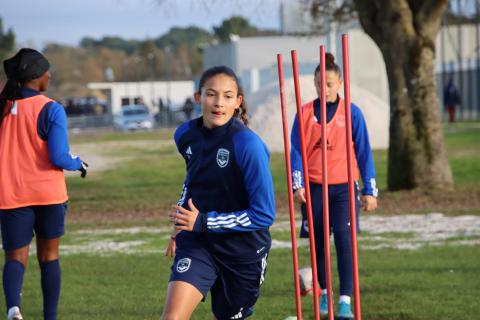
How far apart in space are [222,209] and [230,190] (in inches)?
4.6

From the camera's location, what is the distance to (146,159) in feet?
111

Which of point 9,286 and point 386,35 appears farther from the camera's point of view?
point 386,35

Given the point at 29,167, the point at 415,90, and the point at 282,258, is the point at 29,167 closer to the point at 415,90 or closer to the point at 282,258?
the point at 282,258

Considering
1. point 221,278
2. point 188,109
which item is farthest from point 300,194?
point 188,109

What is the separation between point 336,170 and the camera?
845 centimetres

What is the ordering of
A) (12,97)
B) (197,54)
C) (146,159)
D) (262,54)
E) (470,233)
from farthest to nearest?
(197,54)
(262,54)
(146,159)
(470,233)
(12,97)

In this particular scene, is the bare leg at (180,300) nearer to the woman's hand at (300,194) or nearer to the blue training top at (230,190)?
the blue training top at (230,190)

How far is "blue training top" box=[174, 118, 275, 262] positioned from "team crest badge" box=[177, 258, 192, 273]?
121mm

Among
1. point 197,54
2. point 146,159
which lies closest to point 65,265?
point 146,159

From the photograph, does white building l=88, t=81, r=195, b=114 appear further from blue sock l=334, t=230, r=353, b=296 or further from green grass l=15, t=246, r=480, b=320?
blue sock l=334, t=230, r=353, b=296

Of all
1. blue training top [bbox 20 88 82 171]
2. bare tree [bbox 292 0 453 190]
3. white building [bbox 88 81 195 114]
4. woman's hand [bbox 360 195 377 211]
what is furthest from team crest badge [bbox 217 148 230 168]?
white building [bbox 88 81 195 114]

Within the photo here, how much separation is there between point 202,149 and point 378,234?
8.81 metres

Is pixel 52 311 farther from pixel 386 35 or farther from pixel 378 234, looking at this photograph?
pixel 386 35

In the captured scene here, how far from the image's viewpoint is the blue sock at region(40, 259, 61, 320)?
25.4ft
